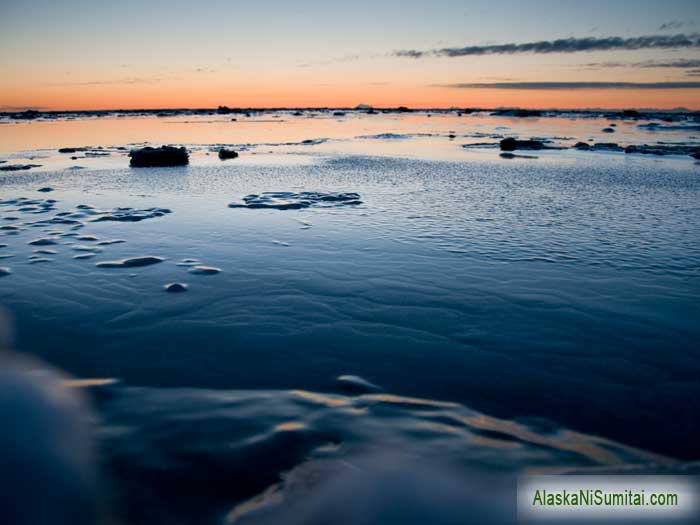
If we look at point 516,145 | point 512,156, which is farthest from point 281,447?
point 516,145

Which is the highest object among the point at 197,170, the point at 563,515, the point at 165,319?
the point at 197,170

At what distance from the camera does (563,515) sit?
2045mm

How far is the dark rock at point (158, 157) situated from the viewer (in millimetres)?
15820

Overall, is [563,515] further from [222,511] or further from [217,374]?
[217,374]

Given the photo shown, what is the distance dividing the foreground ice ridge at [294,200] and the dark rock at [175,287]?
450 centimetres

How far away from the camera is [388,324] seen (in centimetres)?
404

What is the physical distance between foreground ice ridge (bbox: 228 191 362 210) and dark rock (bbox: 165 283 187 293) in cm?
450

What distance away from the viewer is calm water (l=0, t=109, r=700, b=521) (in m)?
2.63

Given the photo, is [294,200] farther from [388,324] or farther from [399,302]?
[388,324]

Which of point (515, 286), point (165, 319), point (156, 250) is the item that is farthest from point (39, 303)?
point (515, 286)

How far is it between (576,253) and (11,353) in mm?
6336

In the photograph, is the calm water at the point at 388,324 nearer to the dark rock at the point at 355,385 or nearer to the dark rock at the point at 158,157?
the dark rock at the point at 355,385

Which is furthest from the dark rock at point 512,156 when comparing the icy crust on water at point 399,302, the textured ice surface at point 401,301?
the icy crust on water at point 399,302

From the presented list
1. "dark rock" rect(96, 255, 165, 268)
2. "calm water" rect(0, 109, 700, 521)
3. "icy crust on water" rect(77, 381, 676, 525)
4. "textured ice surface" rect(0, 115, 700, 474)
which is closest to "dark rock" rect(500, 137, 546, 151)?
"textured ice surface" rect(0, 115, 700, 474)
